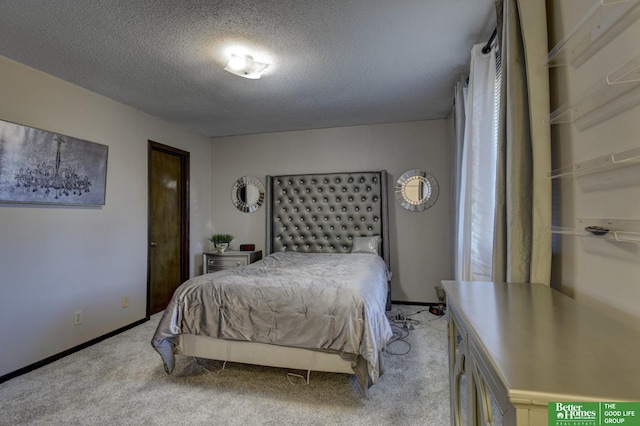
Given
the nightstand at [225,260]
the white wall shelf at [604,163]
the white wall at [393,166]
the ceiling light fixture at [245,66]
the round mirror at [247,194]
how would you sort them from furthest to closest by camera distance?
the round mirror at [247,194] → the nightstand at [225,260] → the white wall at [393,166] → the ceiling light fixture at [245,66] → the white wall shelf at [604,163]

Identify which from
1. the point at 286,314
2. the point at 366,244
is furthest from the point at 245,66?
the point at 366,244

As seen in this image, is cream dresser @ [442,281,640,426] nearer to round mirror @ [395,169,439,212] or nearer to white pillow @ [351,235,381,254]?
white pillow @ [351,235,381,254]

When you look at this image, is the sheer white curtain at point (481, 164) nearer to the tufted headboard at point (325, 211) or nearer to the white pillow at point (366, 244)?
the white pillow at point (366, 244)

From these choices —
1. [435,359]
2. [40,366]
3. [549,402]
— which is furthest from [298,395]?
[40,366]

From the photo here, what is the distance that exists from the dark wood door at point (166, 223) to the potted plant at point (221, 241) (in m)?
0.37

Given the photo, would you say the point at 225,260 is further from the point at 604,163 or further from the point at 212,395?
the point at 604,163

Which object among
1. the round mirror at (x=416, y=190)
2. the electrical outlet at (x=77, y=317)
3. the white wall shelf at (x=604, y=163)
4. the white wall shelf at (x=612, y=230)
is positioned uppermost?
the round mirror at (x=416, y=190)

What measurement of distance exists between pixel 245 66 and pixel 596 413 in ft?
8.20

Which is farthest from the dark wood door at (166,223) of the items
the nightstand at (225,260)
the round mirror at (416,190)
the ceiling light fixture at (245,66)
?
the round mirror at (416,190)

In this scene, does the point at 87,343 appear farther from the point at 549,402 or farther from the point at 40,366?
the point at 549,402

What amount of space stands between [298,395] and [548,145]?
199 cm

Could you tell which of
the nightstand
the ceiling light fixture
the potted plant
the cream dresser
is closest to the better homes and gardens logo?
the cream dresser

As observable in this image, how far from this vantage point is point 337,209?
159 inches

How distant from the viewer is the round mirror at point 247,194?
446 centimetres
